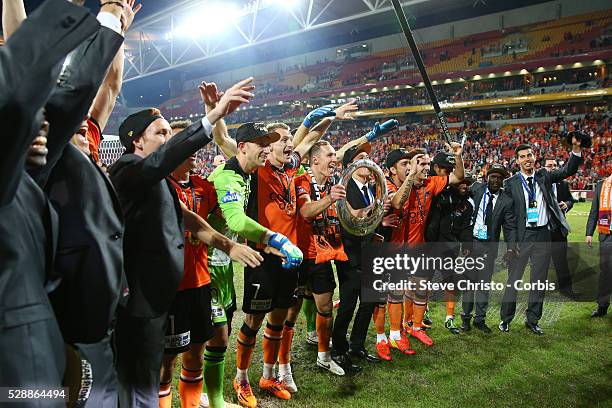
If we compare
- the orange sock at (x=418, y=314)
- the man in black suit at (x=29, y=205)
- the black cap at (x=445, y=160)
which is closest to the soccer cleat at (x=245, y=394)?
the orange sock at (x=418, y=314)

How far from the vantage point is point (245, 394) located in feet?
12.1

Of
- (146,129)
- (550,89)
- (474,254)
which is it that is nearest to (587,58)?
(550,89)

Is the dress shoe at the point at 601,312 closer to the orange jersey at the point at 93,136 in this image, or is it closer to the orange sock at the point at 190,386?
the orange sock at the point at 190,386

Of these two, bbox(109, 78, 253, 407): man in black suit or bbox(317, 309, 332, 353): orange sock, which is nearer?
bbox(109, 78, 253, 407): man in black suit

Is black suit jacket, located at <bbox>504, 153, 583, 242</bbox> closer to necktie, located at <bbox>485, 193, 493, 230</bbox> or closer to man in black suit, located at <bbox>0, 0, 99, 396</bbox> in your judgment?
necktie, located at <bbox>485, 193, 493, 230</bbox>

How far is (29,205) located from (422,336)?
466 centimetres

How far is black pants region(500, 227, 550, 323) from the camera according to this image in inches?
217

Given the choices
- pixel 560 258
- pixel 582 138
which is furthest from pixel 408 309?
pixel 582 138

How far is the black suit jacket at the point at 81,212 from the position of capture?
138 cm

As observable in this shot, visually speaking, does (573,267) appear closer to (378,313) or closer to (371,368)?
(378,313)

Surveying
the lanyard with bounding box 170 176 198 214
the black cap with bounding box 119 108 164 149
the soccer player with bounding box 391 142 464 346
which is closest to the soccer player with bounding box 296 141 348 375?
the lanyard with bounding box 170 176 198 214

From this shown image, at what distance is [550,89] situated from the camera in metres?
28.1

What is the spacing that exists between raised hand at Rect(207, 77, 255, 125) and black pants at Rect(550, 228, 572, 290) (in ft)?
16.5

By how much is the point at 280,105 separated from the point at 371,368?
34.6 meters
